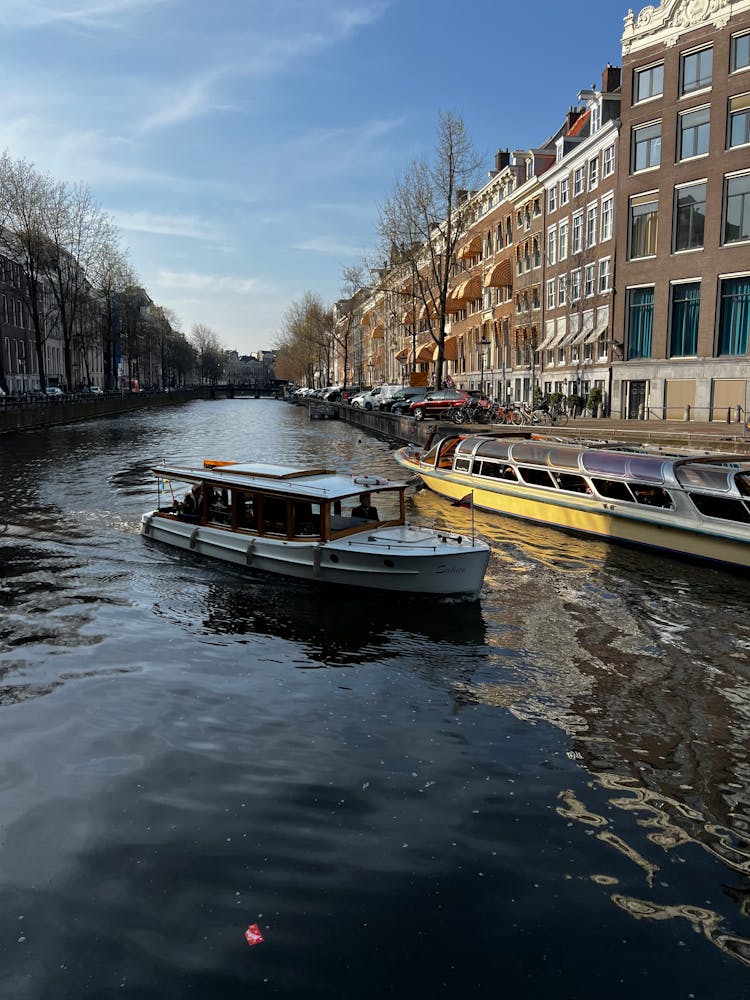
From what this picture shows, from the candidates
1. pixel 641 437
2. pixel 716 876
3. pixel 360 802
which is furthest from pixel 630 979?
pixel 641 437

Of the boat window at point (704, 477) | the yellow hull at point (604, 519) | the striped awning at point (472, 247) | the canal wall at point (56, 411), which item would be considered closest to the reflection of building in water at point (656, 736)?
the yellow hull at point (604, 519)

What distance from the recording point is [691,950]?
18.6 feet

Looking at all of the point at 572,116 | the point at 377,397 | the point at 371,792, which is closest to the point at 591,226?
the point at 572,116

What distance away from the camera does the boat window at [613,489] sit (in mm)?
19688

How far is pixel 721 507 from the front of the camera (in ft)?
57.3

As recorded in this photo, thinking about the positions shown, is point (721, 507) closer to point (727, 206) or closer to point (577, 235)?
point (727, 206)

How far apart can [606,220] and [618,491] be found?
1192 inches

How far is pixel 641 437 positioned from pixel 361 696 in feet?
73.8

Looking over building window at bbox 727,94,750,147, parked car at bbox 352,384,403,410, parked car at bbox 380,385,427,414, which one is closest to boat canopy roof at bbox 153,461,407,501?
building window at bbox 727,94,750,147

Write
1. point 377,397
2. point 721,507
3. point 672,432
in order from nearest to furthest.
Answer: point 721,507, point 672,432, point 377,397

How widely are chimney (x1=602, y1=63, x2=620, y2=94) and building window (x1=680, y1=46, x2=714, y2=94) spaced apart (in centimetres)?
1141

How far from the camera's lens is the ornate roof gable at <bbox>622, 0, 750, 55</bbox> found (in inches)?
1431

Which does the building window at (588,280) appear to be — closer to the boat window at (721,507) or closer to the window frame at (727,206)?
the window frame at (727,206)

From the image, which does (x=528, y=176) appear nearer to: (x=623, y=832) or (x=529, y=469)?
(x=529, y=469)
